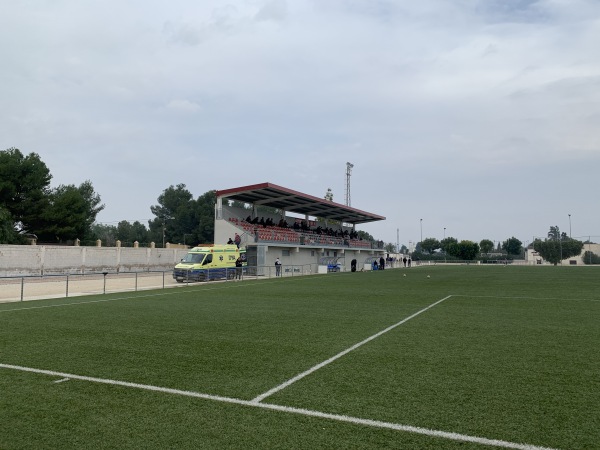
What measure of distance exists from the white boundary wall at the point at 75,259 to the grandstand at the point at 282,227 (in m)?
7.84

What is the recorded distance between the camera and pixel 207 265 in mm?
30766

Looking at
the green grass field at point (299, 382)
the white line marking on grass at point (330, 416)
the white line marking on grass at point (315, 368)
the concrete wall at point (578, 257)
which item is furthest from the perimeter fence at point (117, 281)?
the concrete wall at point (578, 257)

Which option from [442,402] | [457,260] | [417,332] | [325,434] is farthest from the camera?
[457,260]

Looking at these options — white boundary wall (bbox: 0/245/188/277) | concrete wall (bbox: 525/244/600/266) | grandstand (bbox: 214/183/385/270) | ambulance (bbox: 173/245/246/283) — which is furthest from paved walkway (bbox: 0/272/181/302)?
concrete wall (bbox: 525/244/600/266)

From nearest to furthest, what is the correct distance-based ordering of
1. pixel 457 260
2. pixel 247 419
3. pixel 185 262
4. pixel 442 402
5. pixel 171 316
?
1. pixel 247 419
2. pixel 442 402
3. pixel 171 316
4. pixel 185 262
5. pixel 457 260

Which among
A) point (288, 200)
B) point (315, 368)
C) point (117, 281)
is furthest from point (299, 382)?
point (288, 200)

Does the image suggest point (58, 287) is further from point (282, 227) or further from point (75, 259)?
point (282, 227)

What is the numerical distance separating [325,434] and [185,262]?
28.0m

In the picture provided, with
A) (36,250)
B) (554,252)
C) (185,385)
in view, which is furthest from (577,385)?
(554,252)

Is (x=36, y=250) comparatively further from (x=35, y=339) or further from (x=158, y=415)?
(x=158, y=415)

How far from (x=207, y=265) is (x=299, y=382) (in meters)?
25.6

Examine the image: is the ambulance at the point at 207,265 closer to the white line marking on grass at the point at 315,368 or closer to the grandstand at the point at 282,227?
the grandstand at the point at 282,227

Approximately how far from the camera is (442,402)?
522 centimetres

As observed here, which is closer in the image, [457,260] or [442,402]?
[442,402]
